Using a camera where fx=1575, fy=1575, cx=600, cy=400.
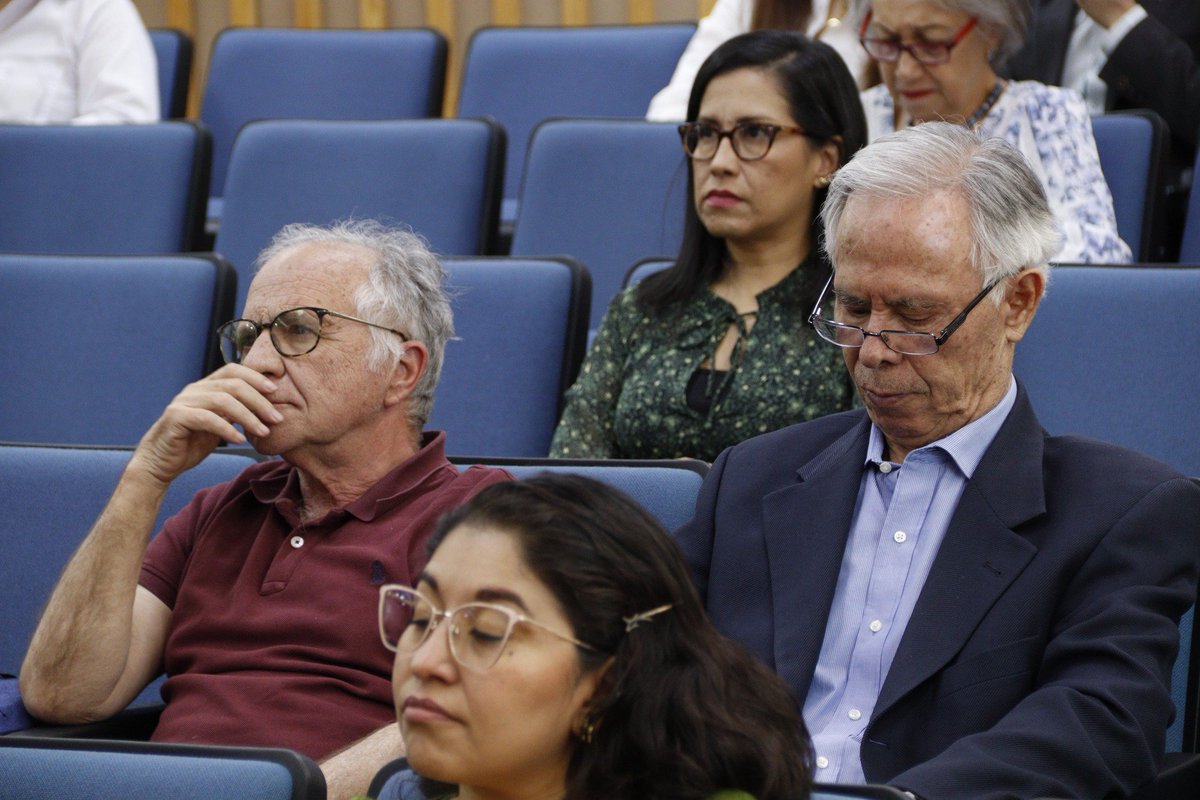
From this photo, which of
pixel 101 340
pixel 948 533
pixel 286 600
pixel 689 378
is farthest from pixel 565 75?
pixel 948 533

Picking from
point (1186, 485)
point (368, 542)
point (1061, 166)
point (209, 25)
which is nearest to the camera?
point (1186, 485)

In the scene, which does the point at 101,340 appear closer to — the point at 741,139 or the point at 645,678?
the point at 741,139

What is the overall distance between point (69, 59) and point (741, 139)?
220 centimetres

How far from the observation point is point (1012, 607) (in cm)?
151

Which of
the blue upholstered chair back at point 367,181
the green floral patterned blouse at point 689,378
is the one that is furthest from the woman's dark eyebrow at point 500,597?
the blue upholstered chair back at point 367,181

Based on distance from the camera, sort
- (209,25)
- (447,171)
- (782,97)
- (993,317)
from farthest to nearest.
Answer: (209,25) < (447,171) < (782,97) < (993,317)

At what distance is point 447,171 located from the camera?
10.4ft

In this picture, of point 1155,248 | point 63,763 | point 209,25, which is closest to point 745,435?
point 1155,248

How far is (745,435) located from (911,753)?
844 mm

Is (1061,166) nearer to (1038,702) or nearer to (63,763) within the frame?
(1038,702)

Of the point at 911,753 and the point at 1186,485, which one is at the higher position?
the point at 1186,485

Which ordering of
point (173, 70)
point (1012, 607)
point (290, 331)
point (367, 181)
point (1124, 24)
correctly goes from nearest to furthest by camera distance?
point (1012, 607) < point (290, 331) < point (1124, 24) < point (367, 181) < point (173, 70)

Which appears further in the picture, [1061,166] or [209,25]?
[209,25]

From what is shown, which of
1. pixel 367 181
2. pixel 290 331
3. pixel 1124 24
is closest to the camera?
pixel 290 331
